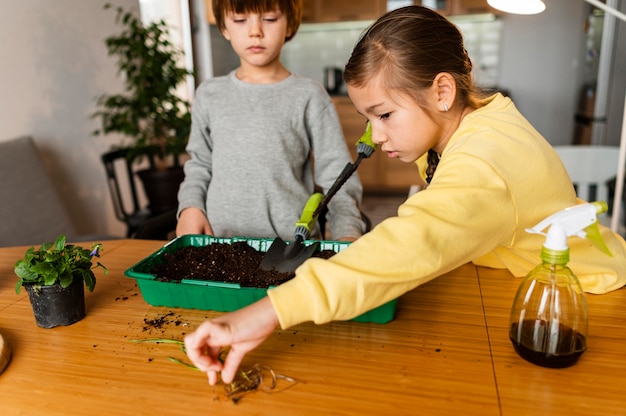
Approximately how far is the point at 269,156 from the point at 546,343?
33.8 inches

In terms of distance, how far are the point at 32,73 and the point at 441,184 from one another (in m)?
2.30

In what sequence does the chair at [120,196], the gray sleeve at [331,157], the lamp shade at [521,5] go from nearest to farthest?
the lamp shade at [521,5]
the gray sleeve at [331,157]
the chair at [120,196]

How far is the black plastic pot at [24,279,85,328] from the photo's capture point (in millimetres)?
829

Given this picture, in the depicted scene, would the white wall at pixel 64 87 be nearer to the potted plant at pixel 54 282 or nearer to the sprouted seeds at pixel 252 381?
the potted plant at pixel 54 282

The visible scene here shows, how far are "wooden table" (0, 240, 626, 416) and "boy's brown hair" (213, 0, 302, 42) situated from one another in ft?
2.42

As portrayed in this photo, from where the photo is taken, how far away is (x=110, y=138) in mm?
3000

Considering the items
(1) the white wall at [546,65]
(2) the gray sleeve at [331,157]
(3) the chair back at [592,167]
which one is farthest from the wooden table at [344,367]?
(1) the white wall at [546,65]

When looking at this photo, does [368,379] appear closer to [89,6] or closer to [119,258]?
[119,258]

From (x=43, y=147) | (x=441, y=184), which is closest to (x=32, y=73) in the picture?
(x=43, y=147)

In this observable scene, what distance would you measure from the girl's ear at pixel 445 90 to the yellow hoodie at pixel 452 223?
0.05 metres

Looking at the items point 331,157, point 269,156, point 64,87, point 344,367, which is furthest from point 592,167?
point 64,87

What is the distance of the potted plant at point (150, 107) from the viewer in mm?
2586

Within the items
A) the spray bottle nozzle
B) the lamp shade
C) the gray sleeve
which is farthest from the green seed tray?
the lamp shade

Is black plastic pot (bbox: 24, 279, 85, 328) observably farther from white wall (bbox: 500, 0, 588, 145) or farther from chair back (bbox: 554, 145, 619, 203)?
white wall (bbox: 500, 0, 588, 145)
